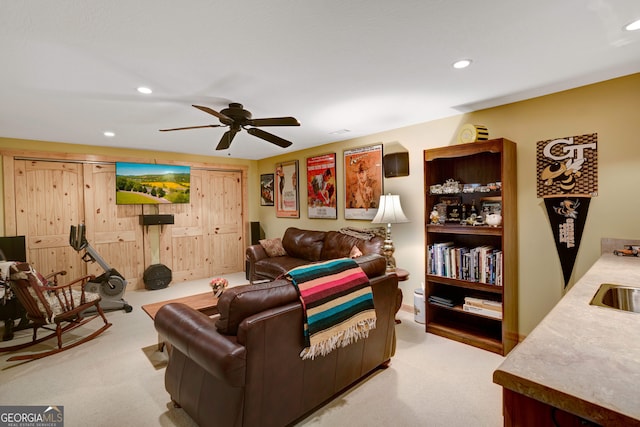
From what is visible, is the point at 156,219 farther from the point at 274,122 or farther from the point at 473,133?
the point at 473,133

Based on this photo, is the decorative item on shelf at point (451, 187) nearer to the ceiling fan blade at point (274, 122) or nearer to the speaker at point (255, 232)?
the ceiling fan blade at point (274, 122)

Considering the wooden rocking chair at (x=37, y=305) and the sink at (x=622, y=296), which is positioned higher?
the sink at (x=622, y=296)

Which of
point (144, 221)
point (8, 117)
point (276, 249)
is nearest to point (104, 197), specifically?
point (144, 221)

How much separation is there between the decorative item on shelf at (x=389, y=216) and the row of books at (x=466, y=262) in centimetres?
46

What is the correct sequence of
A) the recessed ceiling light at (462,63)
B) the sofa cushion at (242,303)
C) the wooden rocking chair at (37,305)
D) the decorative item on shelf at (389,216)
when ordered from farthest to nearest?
the decorative item on shelf at (389,216) → the wooden rocking chair at (37,305) → the recessed ceiling light at (462,63) → the sofa cushion at (242,303)

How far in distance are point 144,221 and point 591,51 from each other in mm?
5864

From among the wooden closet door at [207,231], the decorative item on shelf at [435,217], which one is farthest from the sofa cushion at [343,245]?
the wooden closet door at [207,231]

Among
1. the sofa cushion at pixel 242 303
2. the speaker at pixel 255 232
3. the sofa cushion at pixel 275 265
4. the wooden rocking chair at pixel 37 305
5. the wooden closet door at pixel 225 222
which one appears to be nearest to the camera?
the sofa cushion at pixel 242 303

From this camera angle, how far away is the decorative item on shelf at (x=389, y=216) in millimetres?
3617

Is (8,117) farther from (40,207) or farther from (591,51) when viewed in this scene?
(591,51)

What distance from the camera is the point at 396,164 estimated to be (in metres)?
3.94

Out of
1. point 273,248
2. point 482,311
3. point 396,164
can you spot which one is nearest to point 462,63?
point 396,164

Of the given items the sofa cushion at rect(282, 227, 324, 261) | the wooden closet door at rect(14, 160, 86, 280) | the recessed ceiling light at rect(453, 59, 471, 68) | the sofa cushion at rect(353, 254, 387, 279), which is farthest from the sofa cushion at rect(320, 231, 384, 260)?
the wooden closet door at rect(14, 160, 86, 280)

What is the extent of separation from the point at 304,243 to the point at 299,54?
10.7ft
